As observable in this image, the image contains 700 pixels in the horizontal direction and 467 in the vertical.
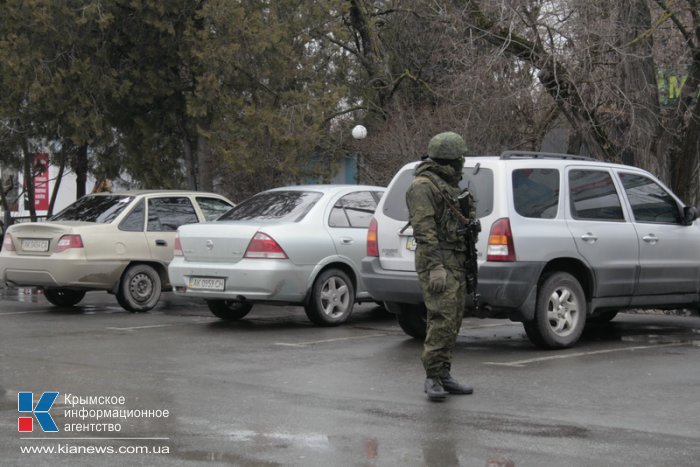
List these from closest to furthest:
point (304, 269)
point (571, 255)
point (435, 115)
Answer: point (571, 255)
point (304, 269)
point (435, 115)

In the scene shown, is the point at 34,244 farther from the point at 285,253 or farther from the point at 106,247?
the point at 285,253

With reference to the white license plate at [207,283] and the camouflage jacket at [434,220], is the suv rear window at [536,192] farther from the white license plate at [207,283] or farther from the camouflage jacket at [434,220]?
the white license plate at [207,283]

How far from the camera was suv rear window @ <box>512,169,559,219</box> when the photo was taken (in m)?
10.0

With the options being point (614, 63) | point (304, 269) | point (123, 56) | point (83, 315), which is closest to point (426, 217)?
point (304, 269)

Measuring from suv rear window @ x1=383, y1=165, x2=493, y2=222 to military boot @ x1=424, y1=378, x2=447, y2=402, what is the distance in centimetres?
216

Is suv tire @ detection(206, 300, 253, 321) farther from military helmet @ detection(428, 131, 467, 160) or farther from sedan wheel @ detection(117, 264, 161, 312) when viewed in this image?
military helmet @ detection(428, 131, 467, 160)

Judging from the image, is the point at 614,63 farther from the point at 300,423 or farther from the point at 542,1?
the point at 300,423

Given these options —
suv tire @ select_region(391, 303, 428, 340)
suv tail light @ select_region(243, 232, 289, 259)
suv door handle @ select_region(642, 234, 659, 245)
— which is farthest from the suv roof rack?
suv tail light @ select_region(243, 232, 289, 259)

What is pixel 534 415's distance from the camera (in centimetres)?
721

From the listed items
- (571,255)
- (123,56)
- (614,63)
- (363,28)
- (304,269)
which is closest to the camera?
(571,255)

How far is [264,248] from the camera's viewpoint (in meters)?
11.9

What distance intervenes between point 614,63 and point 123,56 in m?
9.07

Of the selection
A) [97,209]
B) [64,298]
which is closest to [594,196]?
[97,209]

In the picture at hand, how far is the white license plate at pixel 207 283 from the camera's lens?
12.0 metres
